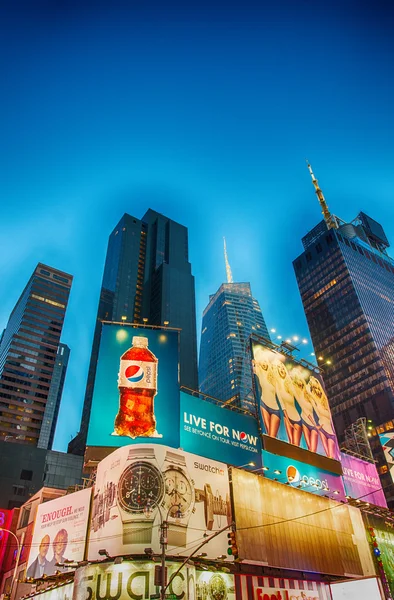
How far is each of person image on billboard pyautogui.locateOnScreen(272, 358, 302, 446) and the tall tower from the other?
290ft

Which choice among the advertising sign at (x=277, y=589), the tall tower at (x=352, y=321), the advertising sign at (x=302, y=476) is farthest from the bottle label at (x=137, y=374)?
the tall tower at (x=352, y=321)

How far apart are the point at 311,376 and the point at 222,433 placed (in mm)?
16341

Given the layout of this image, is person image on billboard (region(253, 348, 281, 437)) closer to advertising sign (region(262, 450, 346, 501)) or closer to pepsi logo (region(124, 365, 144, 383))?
advertising sign (region(262, 450, 346, 501))

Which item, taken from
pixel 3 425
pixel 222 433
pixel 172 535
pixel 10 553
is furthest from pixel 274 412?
pixel 3 425

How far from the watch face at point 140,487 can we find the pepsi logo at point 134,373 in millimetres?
8082

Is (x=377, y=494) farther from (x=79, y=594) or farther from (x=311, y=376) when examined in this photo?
(x=79, y=594)

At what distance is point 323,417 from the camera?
148ft

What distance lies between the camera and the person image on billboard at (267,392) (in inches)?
1521

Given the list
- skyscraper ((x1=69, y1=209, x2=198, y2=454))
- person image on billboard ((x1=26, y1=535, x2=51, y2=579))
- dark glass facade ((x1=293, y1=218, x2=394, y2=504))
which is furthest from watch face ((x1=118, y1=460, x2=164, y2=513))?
skyscraper ((x1=69, y1=209, x2=198, y2=454))

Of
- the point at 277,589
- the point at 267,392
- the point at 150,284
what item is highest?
the point at 150,284

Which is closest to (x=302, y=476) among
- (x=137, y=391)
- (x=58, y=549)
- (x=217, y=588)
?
(x=217, y=588)

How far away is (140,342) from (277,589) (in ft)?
68.7

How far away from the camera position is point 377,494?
161 ft

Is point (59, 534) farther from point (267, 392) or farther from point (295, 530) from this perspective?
point (267, 392)
